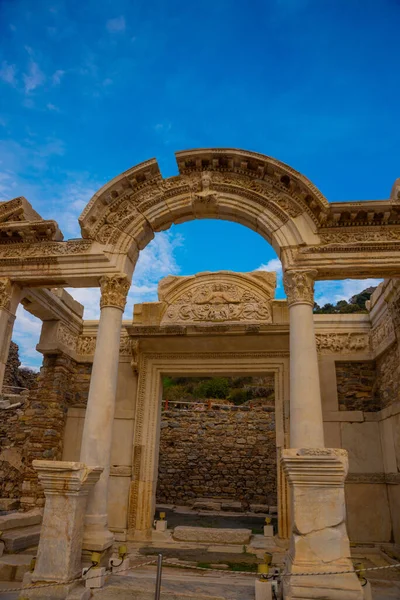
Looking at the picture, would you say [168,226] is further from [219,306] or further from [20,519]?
[20,519]

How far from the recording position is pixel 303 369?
6406 mm

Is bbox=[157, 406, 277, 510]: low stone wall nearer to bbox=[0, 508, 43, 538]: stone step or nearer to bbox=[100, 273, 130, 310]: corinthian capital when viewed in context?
bbox=[0, 508, 43, 538]: stone step

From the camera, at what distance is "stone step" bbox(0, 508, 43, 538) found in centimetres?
771

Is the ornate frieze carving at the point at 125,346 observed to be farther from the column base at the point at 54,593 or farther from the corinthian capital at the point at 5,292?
the column base at the point at 54,593

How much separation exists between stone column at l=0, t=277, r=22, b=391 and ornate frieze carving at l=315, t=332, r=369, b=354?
6546mm

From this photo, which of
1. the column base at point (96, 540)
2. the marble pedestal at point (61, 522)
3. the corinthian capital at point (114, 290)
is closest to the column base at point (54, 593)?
the marble pedestal at point (61, 522)

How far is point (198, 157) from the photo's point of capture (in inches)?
309

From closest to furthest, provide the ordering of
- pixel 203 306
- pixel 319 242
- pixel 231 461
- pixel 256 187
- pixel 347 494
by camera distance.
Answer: pixel 319 242 < pixel 256 187 < pixel 347 494 < pixel 203 306 < pixel 231 461

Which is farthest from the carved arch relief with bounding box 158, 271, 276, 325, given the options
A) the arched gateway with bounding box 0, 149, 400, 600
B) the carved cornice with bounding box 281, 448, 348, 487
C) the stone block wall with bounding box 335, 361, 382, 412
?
the carved cornice with bounding box 281, 448, 348, 487

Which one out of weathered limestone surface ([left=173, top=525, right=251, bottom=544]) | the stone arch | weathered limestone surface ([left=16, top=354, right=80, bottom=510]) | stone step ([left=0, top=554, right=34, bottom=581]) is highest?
the stone arch

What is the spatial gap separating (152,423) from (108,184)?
210 inches

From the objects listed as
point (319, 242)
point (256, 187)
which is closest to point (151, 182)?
point (256, 187)

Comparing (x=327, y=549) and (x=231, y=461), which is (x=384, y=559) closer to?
(x=327, y=549)

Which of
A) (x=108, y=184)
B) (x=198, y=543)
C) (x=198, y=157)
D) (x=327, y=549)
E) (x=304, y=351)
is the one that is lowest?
(x=198, y=543)
